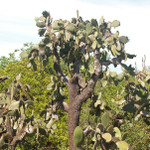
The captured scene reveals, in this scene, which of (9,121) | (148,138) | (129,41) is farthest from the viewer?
(148,138)

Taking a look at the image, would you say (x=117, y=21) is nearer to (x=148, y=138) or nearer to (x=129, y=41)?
(x=129, y=41)

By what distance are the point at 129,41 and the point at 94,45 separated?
2.01 ft

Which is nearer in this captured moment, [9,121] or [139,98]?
[139,98]

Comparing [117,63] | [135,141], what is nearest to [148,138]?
[135,141]

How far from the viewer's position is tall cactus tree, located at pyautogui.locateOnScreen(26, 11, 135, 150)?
3898mm

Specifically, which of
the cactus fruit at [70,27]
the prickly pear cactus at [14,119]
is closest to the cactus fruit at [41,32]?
the cactus fruit at [70,27]

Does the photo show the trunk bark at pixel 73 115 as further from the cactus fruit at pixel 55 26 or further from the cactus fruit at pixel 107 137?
the cactus fruit at pixel 107 137

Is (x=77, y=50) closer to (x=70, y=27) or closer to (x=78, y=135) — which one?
(x=70, y=27)

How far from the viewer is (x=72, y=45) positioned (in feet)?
14.4

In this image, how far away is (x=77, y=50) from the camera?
13.1ft

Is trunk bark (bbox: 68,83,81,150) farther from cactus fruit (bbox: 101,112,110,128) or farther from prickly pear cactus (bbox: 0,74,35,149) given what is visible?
cactus fruit (bbox: 101,112,110,128)

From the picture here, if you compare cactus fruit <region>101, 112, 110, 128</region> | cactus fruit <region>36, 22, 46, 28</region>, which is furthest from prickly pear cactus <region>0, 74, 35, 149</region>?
cactus fruit <region>101, 112, 110, 128</region>

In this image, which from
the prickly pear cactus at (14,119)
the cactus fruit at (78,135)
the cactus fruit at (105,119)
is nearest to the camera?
the cactus fruit at (78,135)

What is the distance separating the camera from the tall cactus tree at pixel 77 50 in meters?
3.90
